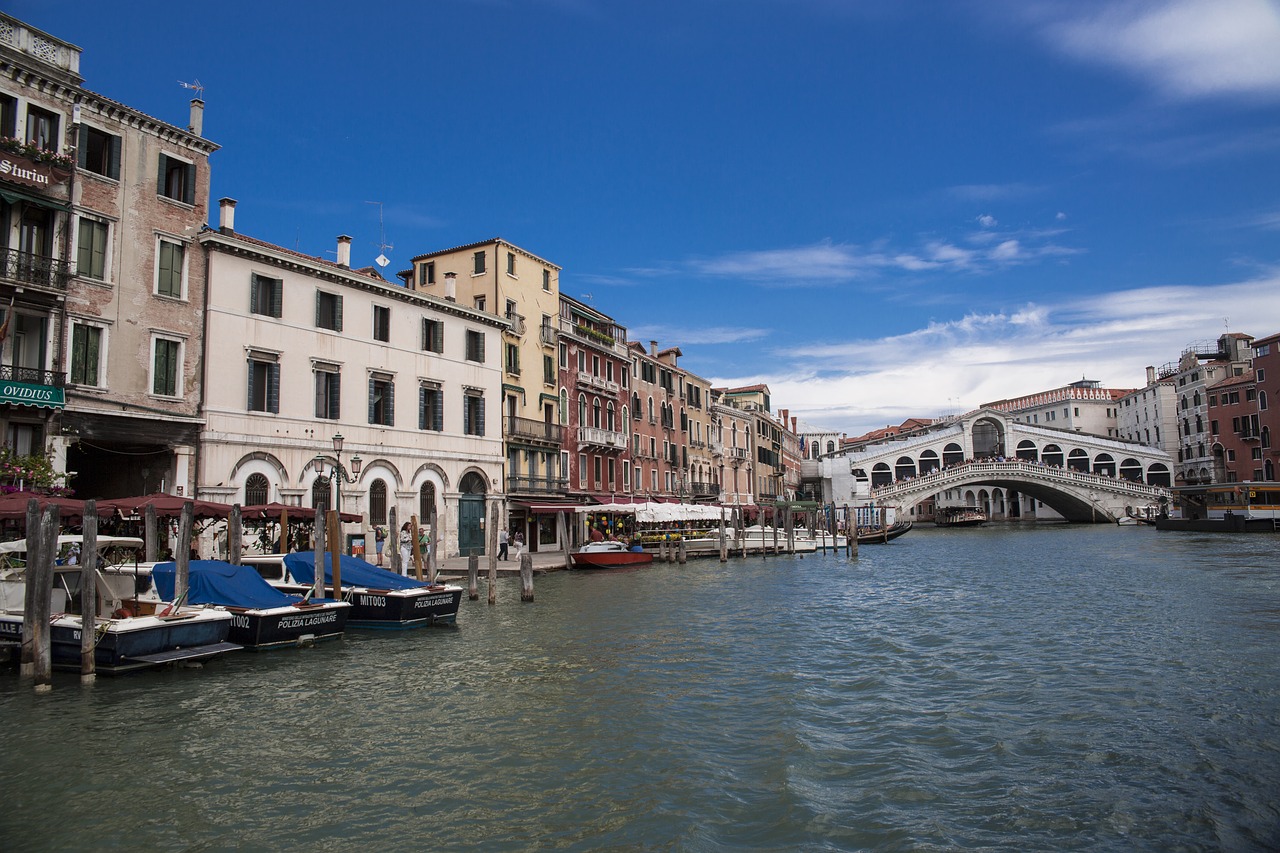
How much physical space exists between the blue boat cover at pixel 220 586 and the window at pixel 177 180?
11.8 meters

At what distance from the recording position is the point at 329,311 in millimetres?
25688

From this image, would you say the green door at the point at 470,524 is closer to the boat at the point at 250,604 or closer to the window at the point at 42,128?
the boat at the point at 250,604

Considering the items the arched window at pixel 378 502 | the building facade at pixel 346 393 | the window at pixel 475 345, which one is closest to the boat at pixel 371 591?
the building facade at pixel 346 393

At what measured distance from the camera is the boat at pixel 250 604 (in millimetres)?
13867

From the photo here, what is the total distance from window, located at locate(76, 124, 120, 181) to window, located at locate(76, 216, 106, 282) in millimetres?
1269

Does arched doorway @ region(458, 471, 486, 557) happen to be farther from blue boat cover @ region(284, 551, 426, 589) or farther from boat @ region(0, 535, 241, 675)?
boat @ region(0, 535, 241, 675)

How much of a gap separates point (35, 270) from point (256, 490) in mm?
7313

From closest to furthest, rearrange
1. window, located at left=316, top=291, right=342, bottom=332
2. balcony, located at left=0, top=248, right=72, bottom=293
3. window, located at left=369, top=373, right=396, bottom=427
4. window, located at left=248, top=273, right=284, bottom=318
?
balcony, located at left=0, top=248, right=72, bottom=293 < window, located at left=248, top=273, right=284, bottom=318 < window, located at left=316, top=291, right=342, bottom=332 < window, located at left=369, top=373, right=396, bottom=427

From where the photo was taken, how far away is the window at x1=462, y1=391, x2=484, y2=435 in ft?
101

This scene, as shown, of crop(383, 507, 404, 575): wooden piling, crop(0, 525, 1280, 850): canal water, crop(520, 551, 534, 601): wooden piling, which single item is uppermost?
crop(383, 507, 404, 575): wooden piling

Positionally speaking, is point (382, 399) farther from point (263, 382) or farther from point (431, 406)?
point (263, 382)

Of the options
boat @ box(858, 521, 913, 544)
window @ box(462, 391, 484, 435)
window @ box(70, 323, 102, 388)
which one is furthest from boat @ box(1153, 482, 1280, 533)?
window @ box(70, 323, 102, 388)

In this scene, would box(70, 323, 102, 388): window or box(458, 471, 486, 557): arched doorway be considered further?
box(458, 471, 486, 557): arched doorway

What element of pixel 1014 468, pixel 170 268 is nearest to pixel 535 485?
pixel 170 268
